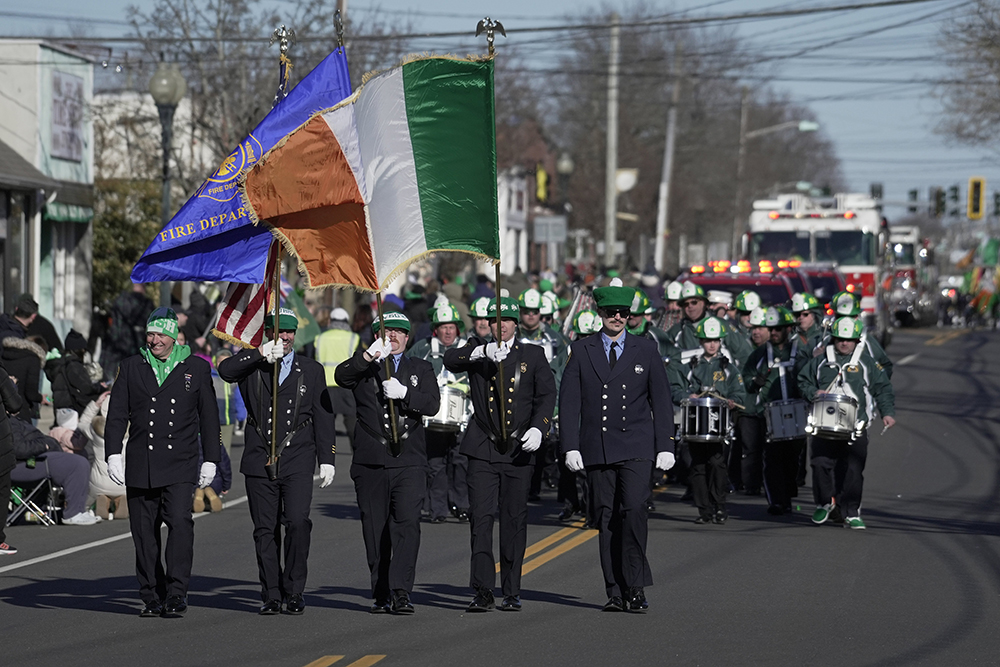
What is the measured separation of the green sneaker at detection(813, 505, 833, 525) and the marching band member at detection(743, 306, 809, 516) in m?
0.69

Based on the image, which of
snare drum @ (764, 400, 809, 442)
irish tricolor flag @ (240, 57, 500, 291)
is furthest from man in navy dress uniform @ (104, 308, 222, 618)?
snare drum @ (764, 400, 809, 442)

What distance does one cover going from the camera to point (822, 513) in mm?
13781

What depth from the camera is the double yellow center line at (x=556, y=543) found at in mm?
11676

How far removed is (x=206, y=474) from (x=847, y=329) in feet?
20.6

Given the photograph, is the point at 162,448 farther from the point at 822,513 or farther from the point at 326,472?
the point at 822,513

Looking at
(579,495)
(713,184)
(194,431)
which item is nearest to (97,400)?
(579,495)

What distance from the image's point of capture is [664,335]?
1566 cm

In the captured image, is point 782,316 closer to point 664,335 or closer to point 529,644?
point 664,335

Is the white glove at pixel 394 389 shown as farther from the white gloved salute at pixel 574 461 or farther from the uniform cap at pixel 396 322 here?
the white gloved salute at pixel 574 461

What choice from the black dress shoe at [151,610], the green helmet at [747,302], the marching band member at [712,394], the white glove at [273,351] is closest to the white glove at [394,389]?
the white glove at [273,351]

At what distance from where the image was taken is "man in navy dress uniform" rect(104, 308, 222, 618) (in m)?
9.52

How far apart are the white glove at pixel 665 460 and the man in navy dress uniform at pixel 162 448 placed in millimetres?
2667

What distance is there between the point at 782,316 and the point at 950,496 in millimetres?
2534

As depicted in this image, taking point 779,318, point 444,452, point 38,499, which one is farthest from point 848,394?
Answer: point 38,499
